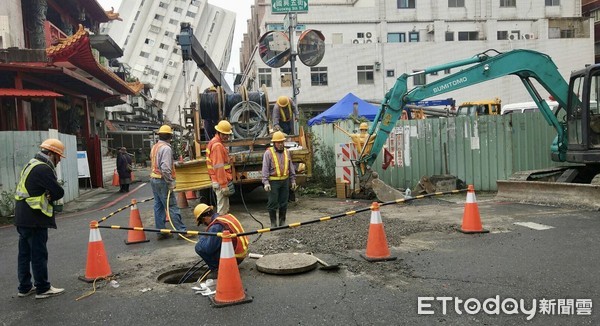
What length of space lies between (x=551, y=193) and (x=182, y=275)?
306 inches

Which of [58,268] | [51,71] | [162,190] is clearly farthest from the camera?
[51,71]

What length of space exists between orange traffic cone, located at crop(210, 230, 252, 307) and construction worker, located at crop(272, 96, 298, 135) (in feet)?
20.8


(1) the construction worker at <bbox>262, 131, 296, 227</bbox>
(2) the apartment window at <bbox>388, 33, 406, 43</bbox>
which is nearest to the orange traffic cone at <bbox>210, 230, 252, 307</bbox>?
(1) the construction worker at <bbox>262, 131, 296, 227</bbox>

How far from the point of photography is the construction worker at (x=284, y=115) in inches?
434

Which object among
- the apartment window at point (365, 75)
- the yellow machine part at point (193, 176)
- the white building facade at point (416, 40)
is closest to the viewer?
the yellow machine part at point (193, 176)

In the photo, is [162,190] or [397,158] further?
[397,158]

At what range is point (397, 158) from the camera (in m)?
13.5

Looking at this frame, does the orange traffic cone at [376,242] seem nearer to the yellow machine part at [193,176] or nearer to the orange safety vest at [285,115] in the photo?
the yellow machine part at [193,176]

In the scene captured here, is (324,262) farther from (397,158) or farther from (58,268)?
(397,158)

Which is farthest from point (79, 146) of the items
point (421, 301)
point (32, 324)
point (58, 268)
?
point (421, 301)

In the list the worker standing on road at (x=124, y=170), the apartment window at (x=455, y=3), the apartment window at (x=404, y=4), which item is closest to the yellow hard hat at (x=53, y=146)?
the worker standing on road at (x=124, y=170)

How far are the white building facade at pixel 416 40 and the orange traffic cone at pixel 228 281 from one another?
3192 centimetres

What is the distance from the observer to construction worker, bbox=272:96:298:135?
36.1ft

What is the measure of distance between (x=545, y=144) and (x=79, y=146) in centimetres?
1780
